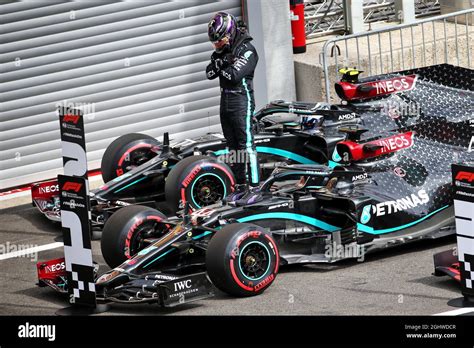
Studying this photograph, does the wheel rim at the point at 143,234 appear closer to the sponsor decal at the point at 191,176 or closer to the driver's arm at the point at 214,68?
the sponsor decal at the point at 191,176

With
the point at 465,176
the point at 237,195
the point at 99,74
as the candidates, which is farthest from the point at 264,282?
the point at 99,74

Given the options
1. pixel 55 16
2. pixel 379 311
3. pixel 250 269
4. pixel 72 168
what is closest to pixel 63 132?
pixel 72 168

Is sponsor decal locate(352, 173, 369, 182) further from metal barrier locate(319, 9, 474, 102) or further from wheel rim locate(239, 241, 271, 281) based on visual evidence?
metal barrier locate(319, 9, 474, 102)

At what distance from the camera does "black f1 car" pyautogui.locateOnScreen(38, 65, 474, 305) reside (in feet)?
36.6

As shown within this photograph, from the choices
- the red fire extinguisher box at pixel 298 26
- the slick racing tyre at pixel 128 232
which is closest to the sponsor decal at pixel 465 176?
the slick racing tyre at pixel 128 232

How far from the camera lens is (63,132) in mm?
10969

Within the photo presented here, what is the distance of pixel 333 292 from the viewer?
11250 millimetres

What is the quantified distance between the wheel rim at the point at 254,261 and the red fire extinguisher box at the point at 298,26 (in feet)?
24.6

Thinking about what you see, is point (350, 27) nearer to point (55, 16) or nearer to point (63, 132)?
point (55, 16)

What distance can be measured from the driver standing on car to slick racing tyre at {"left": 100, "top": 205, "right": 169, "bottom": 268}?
1844 mm

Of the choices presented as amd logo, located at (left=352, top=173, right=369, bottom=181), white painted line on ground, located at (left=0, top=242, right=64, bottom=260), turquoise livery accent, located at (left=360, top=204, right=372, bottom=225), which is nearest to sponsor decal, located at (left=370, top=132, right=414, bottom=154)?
amd logo, located at (left=352, top=173, right=369, bottom=181)

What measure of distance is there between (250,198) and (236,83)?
7.30 ft
